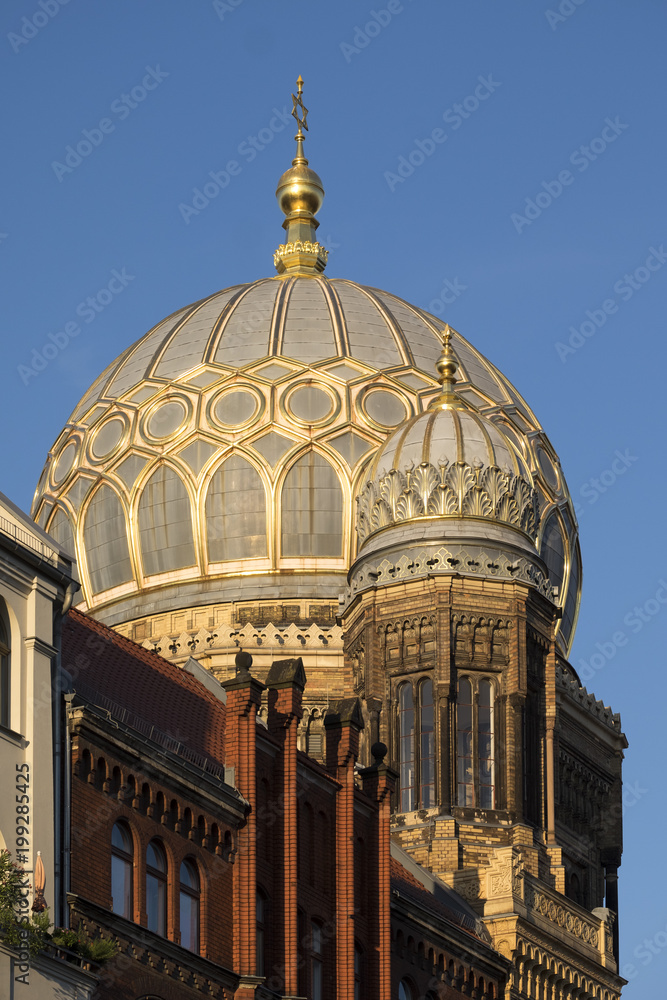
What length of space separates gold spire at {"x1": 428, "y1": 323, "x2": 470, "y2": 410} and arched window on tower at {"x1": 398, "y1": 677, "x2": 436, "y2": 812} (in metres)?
7.86

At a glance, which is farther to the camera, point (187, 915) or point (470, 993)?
point (470, 993)

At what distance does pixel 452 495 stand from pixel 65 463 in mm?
15640

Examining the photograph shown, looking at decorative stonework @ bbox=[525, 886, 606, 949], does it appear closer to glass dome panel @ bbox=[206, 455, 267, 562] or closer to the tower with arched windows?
the tower with arched windows

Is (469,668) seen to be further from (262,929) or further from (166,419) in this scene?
(262,929)

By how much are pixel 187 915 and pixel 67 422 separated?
103ft

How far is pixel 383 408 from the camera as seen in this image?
70125mm

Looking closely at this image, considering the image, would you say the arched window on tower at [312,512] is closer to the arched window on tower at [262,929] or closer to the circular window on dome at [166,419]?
the circular window on dome at [166,419]

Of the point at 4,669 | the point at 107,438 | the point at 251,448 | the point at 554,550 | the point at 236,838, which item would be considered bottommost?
the point at 236,838

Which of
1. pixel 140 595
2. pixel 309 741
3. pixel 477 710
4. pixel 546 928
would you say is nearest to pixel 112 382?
pixel 140 595

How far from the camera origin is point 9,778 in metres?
39.3

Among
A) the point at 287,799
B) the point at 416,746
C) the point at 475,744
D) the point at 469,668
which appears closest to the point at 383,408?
the point at 469,668

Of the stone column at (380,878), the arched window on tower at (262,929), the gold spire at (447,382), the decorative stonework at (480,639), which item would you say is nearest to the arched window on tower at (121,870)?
the arched window on tower at (262,929)

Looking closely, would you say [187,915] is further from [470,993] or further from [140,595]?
[140,595]

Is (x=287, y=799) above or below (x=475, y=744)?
below
